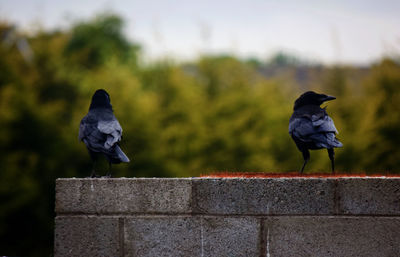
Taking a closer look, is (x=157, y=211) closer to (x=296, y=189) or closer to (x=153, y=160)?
(x=296, y=189)

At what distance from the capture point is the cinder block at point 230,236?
659cm

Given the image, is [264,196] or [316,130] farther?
[316,130]

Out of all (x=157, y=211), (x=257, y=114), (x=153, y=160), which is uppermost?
(x=257, y=114)

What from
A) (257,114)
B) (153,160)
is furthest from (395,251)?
(257,114)

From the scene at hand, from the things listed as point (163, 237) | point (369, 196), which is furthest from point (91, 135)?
point (369, 196)

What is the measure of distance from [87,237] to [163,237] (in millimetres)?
891

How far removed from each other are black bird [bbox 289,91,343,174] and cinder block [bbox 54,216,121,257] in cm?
245

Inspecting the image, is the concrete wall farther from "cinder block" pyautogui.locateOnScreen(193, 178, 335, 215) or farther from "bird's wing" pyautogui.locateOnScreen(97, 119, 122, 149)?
"bird's wing" pyautogui.locateOnScreen(97, 119, 122, 149)

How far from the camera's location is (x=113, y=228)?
22.5 feet

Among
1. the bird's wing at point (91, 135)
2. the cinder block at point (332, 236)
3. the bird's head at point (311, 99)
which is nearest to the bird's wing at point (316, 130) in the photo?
the bird's head at point (311, 99)

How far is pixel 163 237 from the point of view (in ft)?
22.2

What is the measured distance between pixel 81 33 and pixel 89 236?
4352 centimetres

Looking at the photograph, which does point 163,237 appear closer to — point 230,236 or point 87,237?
point 230,236

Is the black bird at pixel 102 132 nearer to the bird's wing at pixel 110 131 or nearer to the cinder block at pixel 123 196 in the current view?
the bird's wing at pixel 110 131
